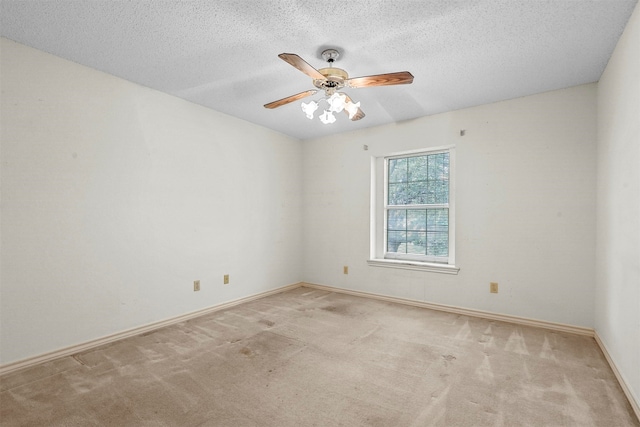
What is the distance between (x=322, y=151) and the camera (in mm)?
4668

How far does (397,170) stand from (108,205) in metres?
3.29

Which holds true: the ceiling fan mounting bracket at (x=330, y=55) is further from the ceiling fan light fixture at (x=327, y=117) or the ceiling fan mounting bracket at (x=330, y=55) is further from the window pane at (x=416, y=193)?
the window pane at (x=416, y=193)

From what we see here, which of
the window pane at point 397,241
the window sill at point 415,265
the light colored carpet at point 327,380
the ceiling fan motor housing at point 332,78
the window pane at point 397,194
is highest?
the ceiling fan motor housing at point 332,78

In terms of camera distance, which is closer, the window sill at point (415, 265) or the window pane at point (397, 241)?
the window sill at point (415, 265)

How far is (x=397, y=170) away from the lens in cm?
420

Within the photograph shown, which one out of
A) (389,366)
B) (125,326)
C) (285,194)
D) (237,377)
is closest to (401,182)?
(285,194)

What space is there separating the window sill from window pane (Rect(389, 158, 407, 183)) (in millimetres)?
1089

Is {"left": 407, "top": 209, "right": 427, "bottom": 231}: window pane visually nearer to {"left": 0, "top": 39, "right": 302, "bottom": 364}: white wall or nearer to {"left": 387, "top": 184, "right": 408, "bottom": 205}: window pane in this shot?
{"left": 387, "top": 184, "right": 408, "bottom": 205}: window pane

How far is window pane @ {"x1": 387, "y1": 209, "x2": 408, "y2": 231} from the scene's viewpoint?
4.12m

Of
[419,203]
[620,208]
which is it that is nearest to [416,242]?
[419,203]

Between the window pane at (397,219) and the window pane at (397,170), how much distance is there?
0.42 metres

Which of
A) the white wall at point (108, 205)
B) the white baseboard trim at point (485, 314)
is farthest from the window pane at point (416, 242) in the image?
the white wall at point (108, 205)

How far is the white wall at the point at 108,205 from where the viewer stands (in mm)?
2230

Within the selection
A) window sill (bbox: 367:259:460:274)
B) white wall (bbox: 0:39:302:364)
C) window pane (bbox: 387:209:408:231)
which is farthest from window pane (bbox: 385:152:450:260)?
white wall (bbox: 0:39:302:364)
